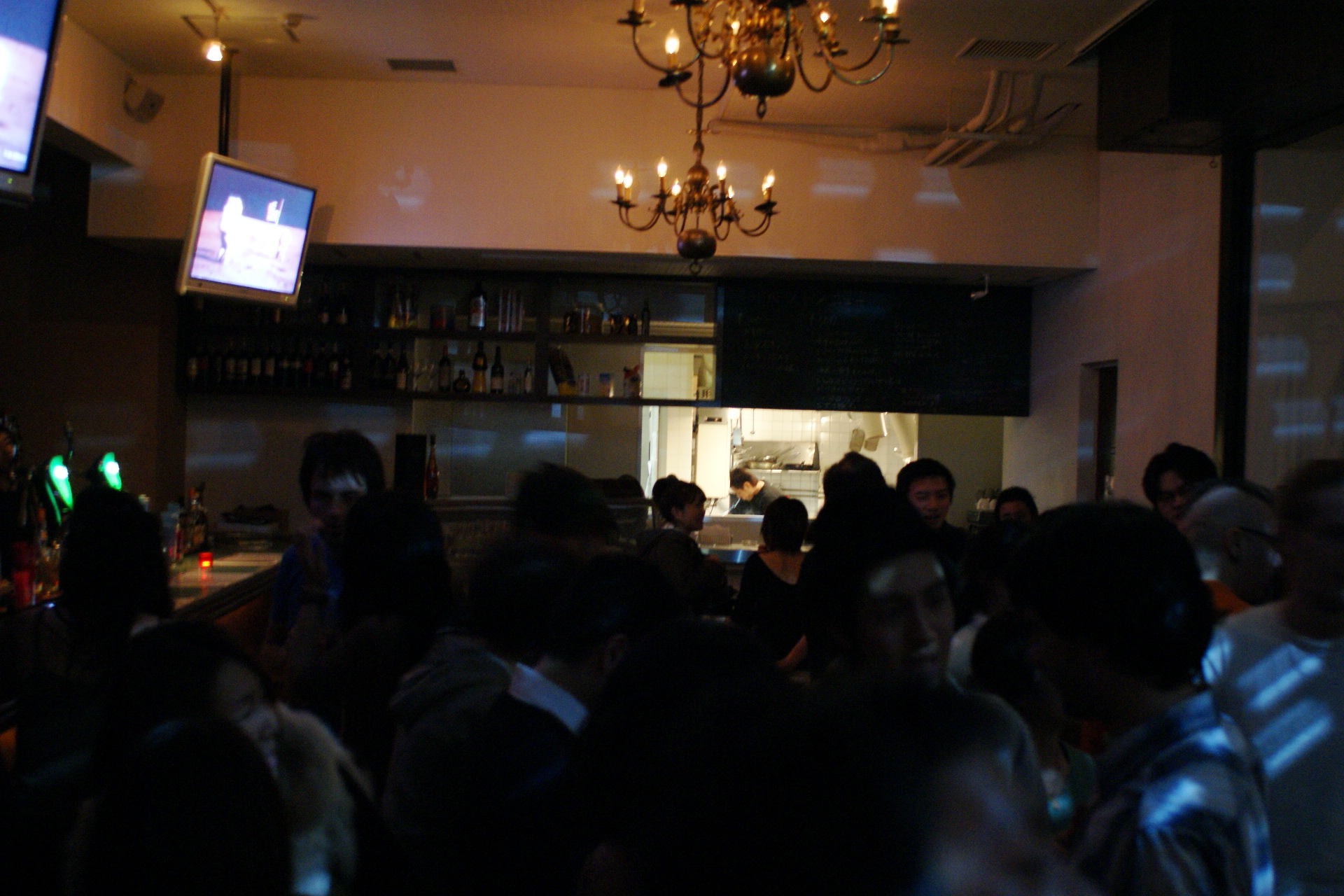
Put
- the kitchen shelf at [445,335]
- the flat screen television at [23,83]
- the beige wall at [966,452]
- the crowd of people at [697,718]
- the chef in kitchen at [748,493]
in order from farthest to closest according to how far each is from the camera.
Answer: the beige wall at [966,452]
the chef in kitchen at [748,493]
the kitchen shelf at [445,335]
the flat screen television at [23,83]
the crowd of people at [697,718]

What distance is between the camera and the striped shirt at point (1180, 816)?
3.05 ft

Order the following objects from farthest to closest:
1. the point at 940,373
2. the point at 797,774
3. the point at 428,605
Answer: the point at 940,373 < the point at 428,605 < the point at 797,774

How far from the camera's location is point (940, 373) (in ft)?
20.6

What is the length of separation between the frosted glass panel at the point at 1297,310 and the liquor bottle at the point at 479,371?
4090 mm

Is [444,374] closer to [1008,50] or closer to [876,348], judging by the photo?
[876,348]

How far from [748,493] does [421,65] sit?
3.30 metres

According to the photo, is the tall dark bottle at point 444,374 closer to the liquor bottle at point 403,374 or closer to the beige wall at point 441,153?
the liquor bottle at point 403,374

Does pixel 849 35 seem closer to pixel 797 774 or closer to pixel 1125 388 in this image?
pixel 1125 388

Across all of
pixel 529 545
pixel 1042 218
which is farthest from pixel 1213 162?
pixel 529 545

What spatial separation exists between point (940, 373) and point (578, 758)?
5543 millimetres

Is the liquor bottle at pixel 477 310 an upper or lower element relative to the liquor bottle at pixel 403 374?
upper

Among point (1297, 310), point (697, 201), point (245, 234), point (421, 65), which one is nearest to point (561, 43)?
point (421, 65)

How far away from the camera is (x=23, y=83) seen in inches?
123

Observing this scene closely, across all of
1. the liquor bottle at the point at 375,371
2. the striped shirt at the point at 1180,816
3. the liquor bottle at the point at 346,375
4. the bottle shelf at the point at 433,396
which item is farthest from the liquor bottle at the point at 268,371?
the striped shirt at the point at 1180,816
